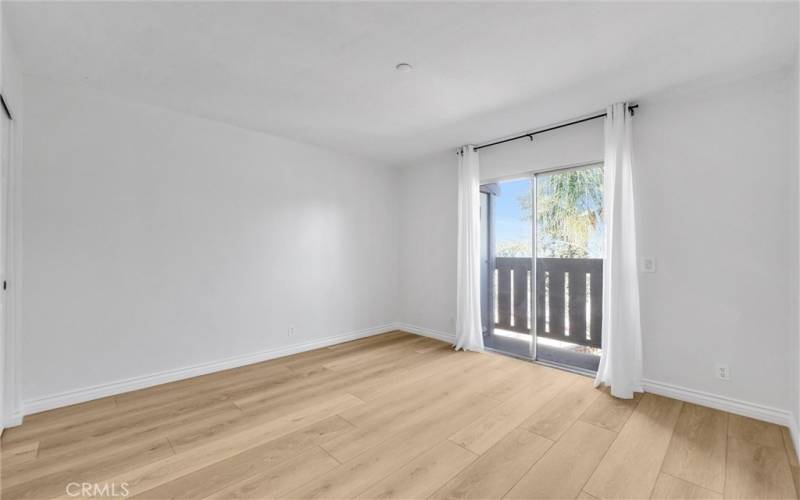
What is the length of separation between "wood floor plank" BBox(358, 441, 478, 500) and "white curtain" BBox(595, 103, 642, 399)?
1704 millimetres

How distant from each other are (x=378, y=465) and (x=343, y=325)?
9.17 feet

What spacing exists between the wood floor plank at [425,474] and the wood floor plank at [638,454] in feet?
2.22

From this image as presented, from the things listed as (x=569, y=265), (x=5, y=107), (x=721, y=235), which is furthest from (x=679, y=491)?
(x=5, y=107)

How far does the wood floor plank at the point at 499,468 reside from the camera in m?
1.77

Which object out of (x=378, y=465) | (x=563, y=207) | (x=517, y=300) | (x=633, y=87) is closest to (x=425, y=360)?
(x=517, y=300)

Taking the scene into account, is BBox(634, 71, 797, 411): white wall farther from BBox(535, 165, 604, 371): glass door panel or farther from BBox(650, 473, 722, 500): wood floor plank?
BBox(650, 473, 722, 500): wood floor plank

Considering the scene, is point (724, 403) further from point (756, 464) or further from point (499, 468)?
point (499, 468)

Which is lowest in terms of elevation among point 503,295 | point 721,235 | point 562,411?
point 562,411

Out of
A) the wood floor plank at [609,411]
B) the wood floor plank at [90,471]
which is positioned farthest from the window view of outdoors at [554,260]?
the wood floor plank at [90,471]

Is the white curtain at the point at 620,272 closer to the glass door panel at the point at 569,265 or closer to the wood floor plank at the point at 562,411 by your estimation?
the wood floor plank at the point at 562,411

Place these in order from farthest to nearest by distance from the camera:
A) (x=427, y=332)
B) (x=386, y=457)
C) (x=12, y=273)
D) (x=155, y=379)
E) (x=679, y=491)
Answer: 1. (x=427, y=332)
2. (x=155, y=379)
3. (x=12, y=273)
4. (x=386, y=457)
5. (x=679, y=491)

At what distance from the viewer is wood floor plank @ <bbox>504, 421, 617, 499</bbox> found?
1770mm

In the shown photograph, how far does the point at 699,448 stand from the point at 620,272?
4.46ft

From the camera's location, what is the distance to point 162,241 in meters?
3.22
